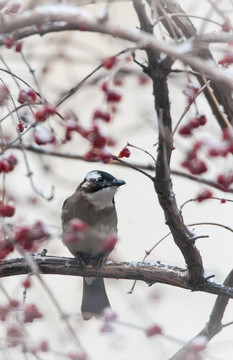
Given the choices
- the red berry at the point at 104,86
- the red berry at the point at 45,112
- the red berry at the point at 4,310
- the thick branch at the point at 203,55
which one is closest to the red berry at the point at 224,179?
the red berry at the point at 104,86

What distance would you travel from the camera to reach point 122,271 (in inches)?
130

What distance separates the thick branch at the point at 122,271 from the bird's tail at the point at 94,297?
794mm

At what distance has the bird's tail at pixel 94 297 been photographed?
168 inches

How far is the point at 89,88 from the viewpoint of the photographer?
4441mm

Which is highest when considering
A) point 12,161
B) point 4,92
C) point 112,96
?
point 4,92

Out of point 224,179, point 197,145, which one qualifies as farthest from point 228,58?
point 224,179

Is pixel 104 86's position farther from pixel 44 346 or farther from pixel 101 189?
pixel 101 189

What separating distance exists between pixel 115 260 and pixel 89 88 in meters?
1.37

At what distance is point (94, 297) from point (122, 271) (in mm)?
1126

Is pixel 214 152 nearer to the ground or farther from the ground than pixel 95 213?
nearer to the ground

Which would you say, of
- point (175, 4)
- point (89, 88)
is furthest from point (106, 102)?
point (89, 88)

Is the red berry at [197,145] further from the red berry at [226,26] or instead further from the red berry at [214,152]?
the red berry at [226,26]

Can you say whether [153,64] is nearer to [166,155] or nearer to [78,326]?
[166,155]

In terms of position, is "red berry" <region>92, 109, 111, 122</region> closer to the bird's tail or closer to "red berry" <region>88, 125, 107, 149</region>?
"red berry" <region>88, 125, 107, 149</region>
